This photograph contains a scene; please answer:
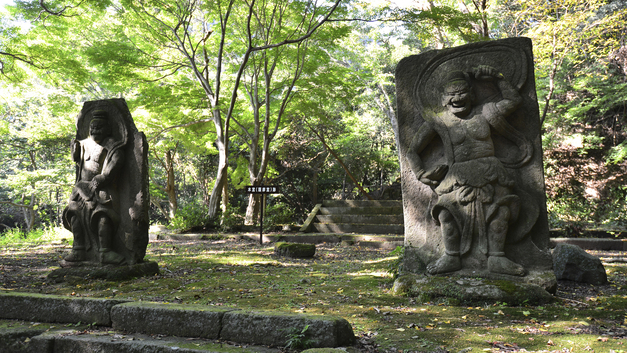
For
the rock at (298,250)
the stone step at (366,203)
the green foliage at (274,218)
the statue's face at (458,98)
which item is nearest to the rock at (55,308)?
the statue's face at (458,98)

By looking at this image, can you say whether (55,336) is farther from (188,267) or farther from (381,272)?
(381,272)

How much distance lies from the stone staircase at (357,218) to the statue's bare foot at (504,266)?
6.84 m

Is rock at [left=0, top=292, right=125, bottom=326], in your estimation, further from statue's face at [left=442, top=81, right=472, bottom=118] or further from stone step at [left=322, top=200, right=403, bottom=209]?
stone step at [left=322, top=200, right=403, bottom=209]

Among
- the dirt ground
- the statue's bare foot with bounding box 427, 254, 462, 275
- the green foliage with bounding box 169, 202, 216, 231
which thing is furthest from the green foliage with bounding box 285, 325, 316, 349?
the green foliage with bounding box 169, 202, 216, 231

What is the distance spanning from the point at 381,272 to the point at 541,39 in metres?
7.75

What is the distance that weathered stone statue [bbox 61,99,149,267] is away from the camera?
203 inches

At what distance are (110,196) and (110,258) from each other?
0.80 metres

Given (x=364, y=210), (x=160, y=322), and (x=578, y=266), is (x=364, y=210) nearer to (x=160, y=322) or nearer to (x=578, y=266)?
(x=578, y=266)

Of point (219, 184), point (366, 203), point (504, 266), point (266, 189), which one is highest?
point (219, 184)

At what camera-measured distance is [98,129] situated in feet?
17.3

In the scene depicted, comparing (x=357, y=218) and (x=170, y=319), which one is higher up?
(x=357, y=218)

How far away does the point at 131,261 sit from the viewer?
5.20 meters

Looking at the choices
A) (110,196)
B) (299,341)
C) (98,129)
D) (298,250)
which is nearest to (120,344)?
(299,341)

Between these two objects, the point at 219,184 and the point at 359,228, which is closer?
the point at 359,228
